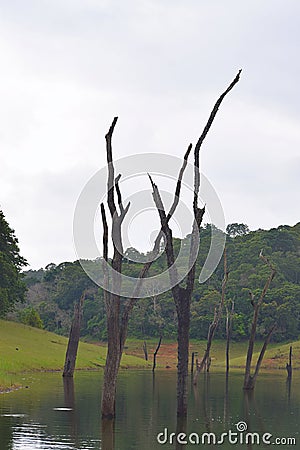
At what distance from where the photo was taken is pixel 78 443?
2228cm

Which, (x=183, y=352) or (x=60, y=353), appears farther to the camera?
(x=60, y=353)

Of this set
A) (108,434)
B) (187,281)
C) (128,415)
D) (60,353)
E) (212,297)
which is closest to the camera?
(108,434)

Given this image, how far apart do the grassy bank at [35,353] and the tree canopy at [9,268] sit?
2990mm

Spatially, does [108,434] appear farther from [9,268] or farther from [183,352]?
[9,268]

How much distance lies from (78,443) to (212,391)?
26.7 metres

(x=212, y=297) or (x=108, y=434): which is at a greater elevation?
(x=212, y=297)

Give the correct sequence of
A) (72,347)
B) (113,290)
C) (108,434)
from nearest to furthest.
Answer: (108,434)
(113,290)
(72,347)

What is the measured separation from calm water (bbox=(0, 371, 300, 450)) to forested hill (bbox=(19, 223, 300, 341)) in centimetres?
5860

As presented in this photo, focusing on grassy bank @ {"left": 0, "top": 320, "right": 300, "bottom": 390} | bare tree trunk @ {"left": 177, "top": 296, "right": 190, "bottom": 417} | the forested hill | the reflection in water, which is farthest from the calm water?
the forested hill

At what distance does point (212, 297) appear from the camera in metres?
110

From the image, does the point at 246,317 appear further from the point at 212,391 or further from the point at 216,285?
the point at 212,391

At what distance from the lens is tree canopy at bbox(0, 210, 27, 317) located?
215 feet

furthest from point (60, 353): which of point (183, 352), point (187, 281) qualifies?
point (187, 281)

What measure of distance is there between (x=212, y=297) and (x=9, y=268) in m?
48.2
